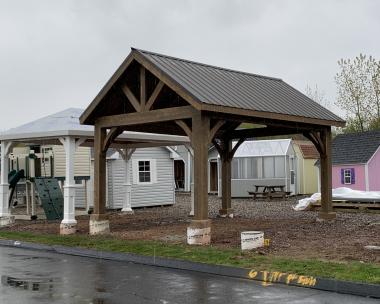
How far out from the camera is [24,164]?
2322cm

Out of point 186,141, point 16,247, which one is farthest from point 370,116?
point 16,247

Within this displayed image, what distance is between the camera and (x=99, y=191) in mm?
15383

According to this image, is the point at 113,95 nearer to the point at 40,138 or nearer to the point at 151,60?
the point at 151,60

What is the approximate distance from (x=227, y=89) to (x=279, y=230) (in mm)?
4092

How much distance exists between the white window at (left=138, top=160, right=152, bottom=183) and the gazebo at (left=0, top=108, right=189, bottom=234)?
340cm

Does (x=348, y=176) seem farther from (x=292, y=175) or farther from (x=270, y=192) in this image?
(x=292, y=175)

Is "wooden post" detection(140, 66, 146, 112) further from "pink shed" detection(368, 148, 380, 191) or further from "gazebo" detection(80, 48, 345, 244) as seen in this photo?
"pink shed" detection(368, 148, 380, 191)

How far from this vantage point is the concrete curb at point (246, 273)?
8.16m

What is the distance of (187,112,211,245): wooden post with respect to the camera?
40.7 ft

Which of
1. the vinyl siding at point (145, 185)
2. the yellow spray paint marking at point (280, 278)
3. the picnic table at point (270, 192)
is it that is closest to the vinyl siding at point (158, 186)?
the vinyl siding at point (145, 185)

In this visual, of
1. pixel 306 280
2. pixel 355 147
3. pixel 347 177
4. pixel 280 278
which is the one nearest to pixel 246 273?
pixel 280 278

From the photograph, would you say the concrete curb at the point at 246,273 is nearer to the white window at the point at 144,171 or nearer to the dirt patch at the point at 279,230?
the dirt patch at the point at 279,230

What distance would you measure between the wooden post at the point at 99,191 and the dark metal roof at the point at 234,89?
294cm

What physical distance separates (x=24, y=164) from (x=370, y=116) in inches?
969
